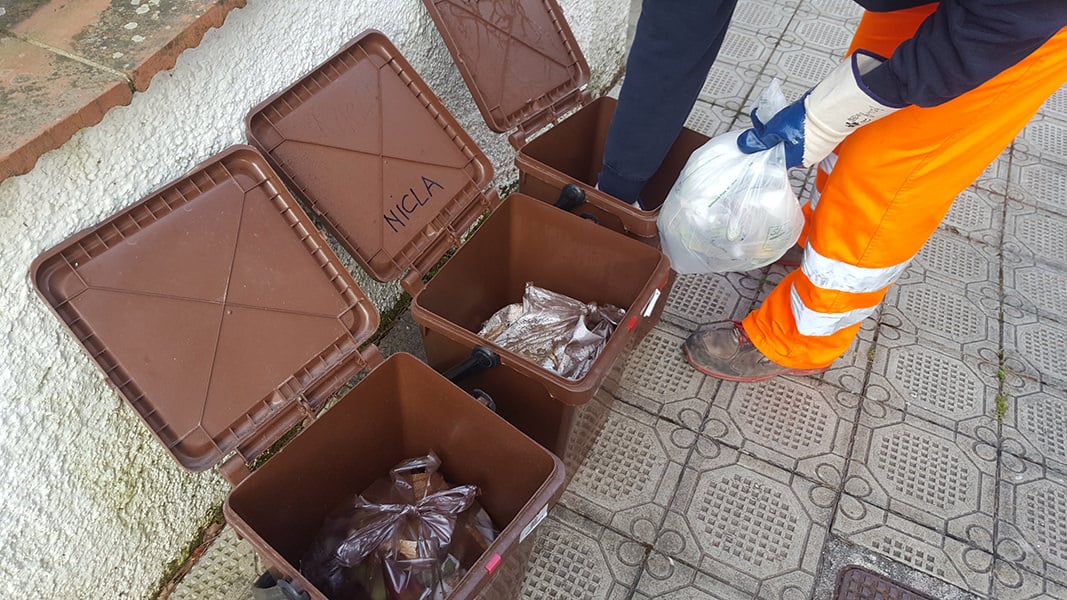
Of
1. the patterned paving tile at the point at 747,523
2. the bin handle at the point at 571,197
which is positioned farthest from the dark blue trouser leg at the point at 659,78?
the patterned paving tile at the point at 747,523

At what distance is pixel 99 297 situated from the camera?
1.23m

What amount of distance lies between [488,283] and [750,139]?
2.77ft

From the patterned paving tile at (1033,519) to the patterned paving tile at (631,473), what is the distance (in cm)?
94

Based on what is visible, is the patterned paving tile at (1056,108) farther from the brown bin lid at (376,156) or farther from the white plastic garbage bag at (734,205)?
the brown bin lid at (376,156)

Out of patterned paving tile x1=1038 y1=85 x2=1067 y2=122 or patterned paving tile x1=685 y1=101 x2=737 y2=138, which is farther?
patterned paving tile x1=1038 y1=85 x2=1067 y2=122

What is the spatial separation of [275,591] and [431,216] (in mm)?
994

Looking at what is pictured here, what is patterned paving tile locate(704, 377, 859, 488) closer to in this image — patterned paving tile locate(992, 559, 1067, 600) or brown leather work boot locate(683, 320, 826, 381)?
brown leather work boot locate(683, 320, 826, 381)

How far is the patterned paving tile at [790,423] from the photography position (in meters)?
2.07

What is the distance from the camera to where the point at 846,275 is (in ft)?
6.09

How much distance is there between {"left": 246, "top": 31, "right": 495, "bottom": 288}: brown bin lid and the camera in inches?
62.5

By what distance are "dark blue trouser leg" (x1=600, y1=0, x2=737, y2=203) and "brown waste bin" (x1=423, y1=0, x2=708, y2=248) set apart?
0.14 m

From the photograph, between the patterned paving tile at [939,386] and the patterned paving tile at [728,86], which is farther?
the patterned paving tile at [728,86]

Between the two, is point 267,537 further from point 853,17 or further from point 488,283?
point 853,17

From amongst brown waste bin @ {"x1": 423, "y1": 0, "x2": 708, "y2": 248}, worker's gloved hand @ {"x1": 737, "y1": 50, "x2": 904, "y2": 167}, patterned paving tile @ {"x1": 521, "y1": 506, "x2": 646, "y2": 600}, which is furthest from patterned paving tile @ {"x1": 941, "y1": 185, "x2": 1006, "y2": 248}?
patterned paving tile @ {"x1": 521, "y1": 506, "x2": 646, "y2": 600}
